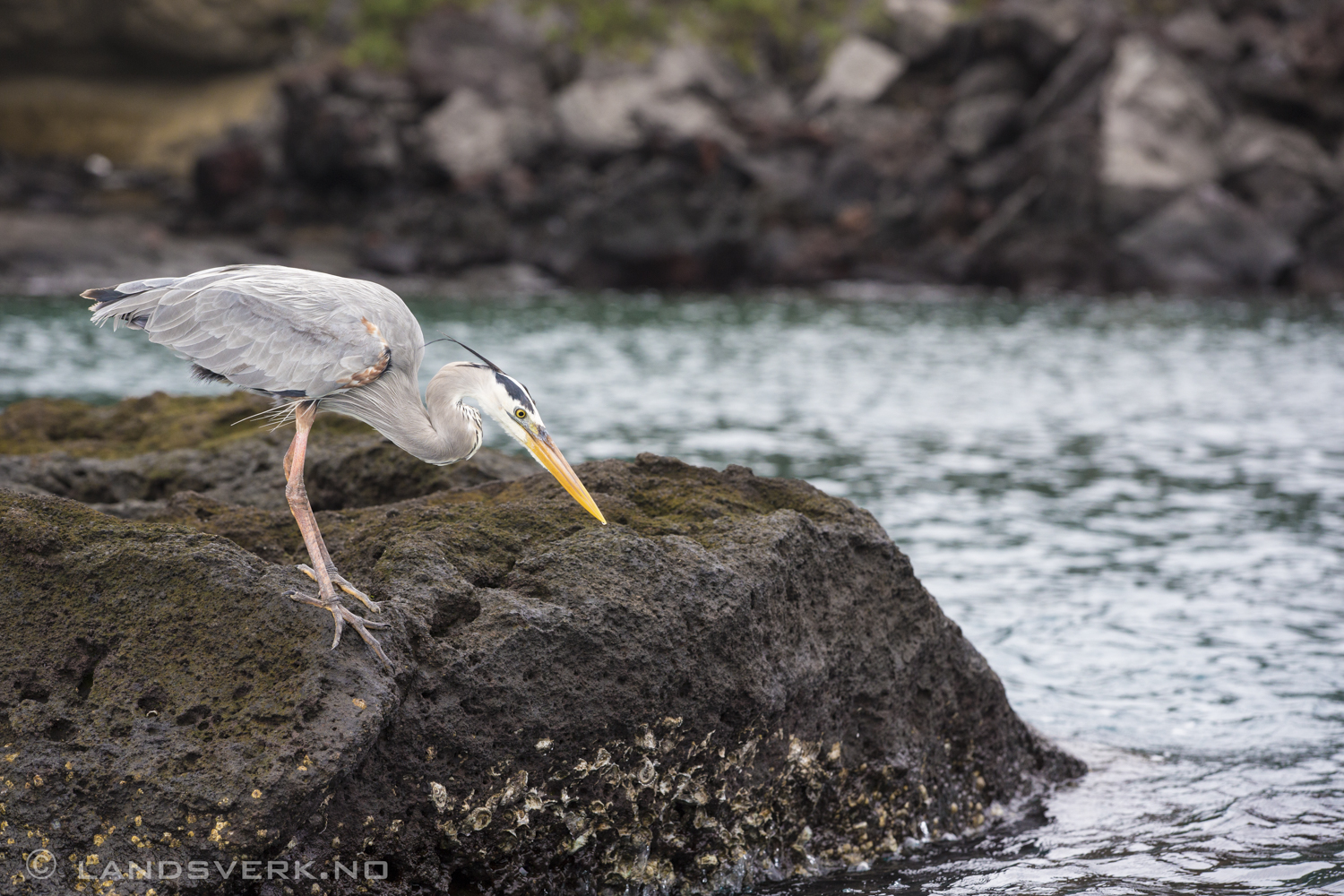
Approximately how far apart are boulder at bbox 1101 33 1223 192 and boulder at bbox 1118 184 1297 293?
1.03 m

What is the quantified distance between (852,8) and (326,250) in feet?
137

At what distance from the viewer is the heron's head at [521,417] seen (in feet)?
13.8

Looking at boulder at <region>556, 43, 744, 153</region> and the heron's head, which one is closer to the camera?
the heron's head

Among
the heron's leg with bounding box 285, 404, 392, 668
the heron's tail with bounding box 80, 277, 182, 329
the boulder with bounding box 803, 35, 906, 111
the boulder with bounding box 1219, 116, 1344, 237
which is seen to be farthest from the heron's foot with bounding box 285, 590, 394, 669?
the boulder with bounding box 803, 35, 906, 111

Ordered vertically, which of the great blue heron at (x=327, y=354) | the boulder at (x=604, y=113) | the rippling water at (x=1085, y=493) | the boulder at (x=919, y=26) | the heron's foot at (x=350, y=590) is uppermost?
the boulder at (x=919, y=26)

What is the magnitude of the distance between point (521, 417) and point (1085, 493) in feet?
29.0

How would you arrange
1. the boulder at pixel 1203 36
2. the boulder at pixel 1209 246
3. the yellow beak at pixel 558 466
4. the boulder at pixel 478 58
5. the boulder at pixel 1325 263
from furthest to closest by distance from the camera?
the boulder at pixel 478 58
the boulder at pixel 1203 36
the boulder at pixel 1209 246
the boulder at pixel 1325 263
the yellow beak at pixel 558 466

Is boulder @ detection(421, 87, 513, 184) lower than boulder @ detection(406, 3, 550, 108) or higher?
lower

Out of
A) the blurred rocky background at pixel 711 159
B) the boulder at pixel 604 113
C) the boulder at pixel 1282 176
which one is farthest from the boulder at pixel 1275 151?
the boulder at pixel 604 113

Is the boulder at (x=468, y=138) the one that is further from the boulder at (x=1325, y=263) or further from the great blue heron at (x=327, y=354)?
the great blue heron at (x=327, y=354)

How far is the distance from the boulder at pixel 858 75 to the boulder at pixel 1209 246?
1496 centimetres

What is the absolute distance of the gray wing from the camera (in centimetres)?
411

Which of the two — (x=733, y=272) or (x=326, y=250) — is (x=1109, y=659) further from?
(x=326, y=250)

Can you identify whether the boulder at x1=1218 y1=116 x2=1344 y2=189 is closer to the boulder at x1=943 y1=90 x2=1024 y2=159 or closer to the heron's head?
the boulder at x1=943 y1=90 x2=1024 y2=159
